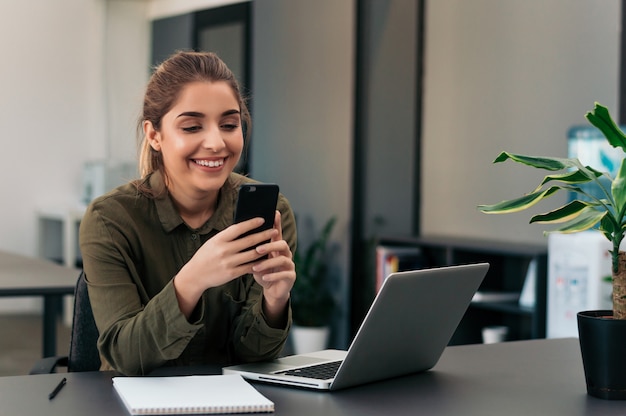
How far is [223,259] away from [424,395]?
39 centimetres

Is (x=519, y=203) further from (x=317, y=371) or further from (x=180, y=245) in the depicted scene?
(x=180, y=245)

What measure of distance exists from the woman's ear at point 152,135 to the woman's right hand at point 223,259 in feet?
1.43

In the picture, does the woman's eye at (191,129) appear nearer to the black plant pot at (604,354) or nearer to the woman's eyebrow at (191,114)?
the woman's eyebrow at (191,114)

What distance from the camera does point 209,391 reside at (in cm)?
144

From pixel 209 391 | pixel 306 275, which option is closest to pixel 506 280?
pixel 306 275

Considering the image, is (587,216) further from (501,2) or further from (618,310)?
(501,2)

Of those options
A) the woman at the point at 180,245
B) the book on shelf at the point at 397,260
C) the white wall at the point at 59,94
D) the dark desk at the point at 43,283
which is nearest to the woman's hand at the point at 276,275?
the woman at the point at 180,245

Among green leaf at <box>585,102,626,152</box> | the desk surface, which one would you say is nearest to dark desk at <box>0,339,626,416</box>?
green leaf at <box>585,102,626,152</box>

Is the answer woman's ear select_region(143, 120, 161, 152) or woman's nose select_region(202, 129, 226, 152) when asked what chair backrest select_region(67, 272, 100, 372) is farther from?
woman's nose select_region(202, 129, 226, 152)

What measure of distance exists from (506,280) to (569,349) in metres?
2.65

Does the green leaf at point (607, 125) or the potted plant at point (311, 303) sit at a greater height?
the green leaf at point (607, 125)

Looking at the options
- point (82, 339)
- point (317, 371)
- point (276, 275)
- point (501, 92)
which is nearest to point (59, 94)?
point (501, 92)

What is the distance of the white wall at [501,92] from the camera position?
4250mm

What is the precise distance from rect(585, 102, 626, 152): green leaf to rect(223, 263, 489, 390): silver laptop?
1.01ft
